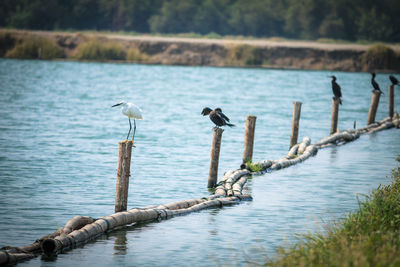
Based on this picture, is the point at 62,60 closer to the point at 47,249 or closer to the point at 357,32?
the point at 357,32

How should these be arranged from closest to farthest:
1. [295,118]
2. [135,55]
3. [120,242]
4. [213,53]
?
[120,242], [295,118], [135,55], [213,53]

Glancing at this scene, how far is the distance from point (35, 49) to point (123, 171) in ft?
231

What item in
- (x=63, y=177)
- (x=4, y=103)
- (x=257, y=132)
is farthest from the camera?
(x=4, y=103)

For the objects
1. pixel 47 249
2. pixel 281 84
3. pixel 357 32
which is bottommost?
→ pixel 47 249

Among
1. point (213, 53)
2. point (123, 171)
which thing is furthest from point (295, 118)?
point (213, 53)

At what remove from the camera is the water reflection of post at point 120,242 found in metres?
10.5

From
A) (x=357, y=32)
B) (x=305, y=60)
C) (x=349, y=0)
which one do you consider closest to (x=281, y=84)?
(x=305, y=60)

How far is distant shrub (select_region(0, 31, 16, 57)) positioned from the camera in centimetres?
7886

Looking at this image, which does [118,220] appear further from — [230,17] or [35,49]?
[230,17]

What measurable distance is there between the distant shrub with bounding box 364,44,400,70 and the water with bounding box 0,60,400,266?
31768 mm

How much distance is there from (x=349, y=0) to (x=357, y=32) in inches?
315

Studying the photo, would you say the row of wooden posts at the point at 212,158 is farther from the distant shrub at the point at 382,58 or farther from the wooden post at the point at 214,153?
the distant shrub at the point at 382,58

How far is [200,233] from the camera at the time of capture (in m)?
11.6

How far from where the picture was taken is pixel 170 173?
1841 centimetres
